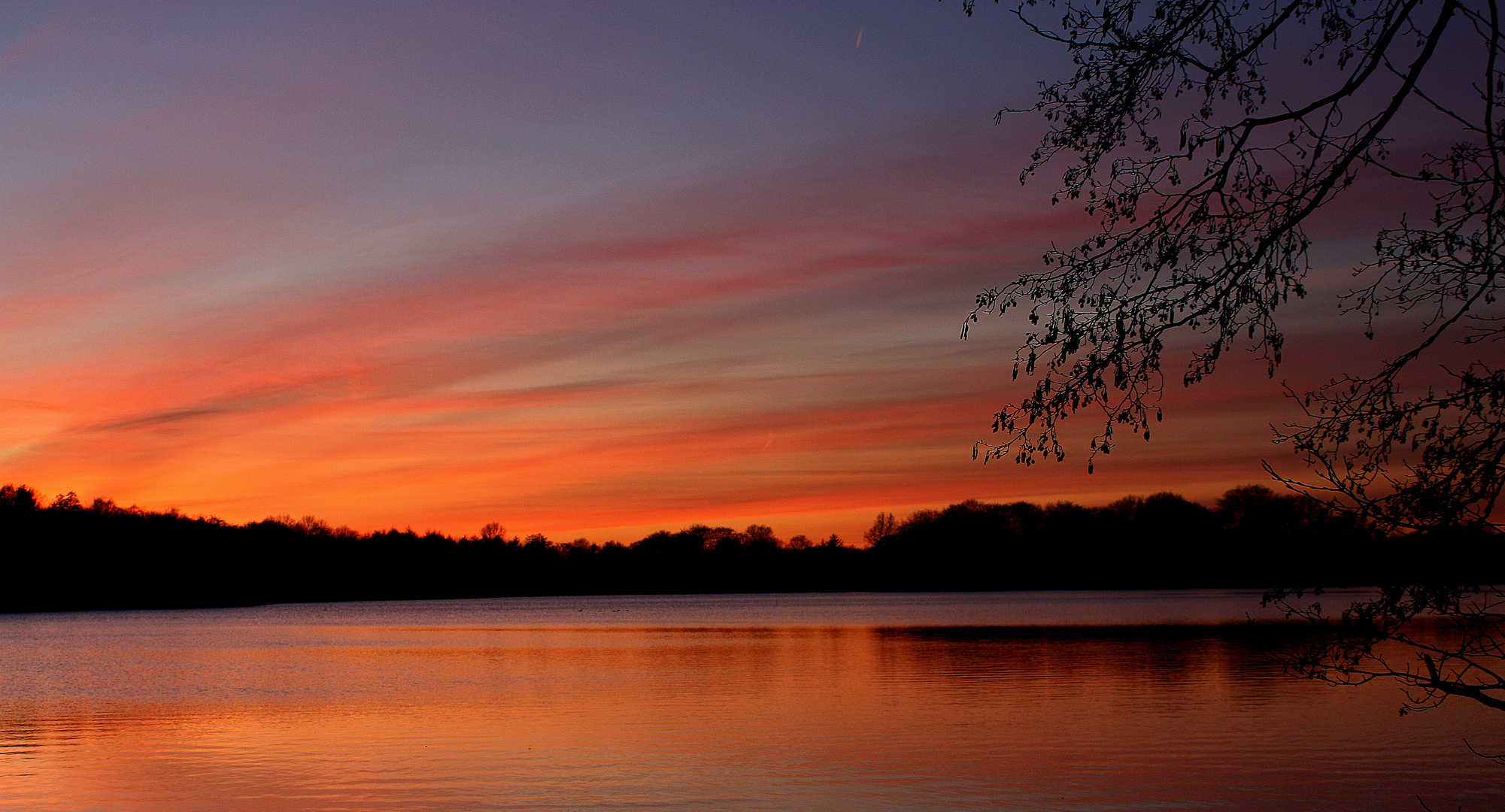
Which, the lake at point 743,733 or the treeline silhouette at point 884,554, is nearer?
the lake at point 743,733

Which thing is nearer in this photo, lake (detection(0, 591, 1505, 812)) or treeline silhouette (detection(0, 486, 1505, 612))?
lake (detection(0, 591, 1505, 812))

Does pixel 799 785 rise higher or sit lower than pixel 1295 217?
lower

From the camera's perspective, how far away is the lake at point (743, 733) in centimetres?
Answer: 1892

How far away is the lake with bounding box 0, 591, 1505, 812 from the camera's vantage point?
18922 mm

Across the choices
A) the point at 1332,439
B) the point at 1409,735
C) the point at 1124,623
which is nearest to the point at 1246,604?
the point at 1124,623

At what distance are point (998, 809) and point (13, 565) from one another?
525 ft

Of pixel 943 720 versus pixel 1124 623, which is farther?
pixel 1124 623

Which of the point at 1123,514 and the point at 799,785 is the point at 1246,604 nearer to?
the point at 1123,514

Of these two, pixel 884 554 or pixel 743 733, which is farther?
pixel 884 554

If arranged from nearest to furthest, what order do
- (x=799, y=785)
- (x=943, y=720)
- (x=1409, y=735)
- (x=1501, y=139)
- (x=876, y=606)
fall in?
(x=1501, y=139), (x=799, y=785), (x=1409, y=735), (x=943, y=720), (x=876, y=606)

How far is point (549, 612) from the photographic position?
443 ft

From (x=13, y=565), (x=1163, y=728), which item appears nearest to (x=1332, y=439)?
(x=1163, y=728)

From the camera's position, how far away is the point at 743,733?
26.0 metres

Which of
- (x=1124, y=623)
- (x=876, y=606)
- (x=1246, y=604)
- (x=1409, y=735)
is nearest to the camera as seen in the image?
(x=1409, y=735)
